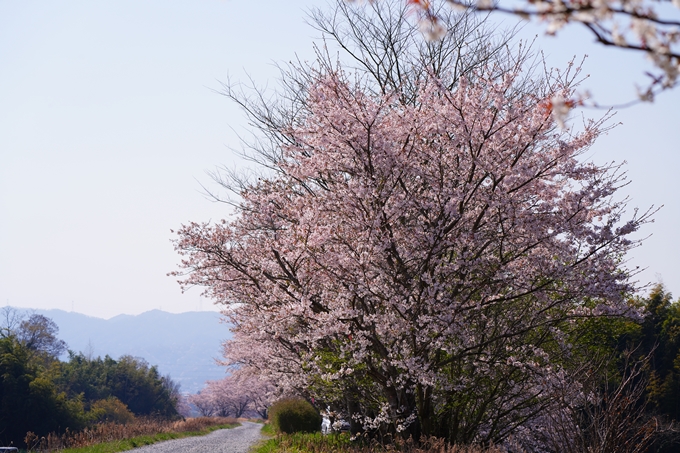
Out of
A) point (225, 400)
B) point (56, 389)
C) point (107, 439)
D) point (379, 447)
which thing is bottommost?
point (107, 439)

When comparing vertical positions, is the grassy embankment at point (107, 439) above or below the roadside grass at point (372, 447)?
below

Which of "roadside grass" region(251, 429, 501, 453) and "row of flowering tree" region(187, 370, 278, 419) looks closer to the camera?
"roadside grass" region(251, 429, 501, 453)

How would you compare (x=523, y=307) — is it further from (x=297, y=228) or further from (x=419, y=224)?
(x=297, y=228)

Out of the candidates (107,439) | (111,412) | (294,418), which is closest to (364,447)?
(107,439)

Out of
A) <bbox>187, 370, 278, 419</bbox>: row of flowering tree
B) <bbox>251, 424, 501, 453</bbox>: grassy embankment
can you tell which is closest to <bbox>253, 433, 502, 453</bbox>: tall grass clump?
<bbox>251, 424, 501, 453</bbox>: grassy embankment

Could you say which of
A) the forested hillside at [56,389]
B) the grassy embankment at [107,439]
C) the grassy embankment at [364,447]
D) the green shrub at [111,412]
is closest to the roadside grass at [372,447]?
the grassy embankment at [364,447]

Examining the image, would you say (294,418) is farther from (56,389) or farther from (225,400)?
(225,400)

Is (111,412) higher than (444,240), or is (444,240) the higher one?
(444,240)

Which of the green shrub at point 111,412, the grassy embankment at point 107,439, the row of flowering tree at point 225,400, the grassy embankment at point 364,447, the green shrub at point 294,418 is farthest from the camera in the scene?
the row of flowering tree at point 225,400

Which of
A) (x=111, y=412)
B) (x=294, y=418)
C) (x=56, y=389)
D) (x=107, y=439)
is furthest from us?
(x=111, y=412)

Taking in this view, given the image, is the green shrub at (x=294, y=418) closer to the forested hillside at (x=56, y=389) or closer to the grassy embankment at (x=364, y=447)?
the grassy embankment at (x=364, y=447)

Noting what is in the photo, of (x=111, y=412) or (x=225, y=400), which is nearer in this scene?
(x=111, y=412)

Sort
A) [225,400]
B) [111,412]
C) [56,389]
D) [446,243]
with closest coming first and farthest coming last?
[446,243] < [56,389] < [111,412] < [225,400]

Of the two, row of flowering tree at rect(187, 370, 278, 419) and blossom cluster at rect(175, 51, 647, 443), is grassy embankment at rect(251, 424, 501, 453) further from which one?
row of flowering tree at rect(187, 370, 278, 419)
